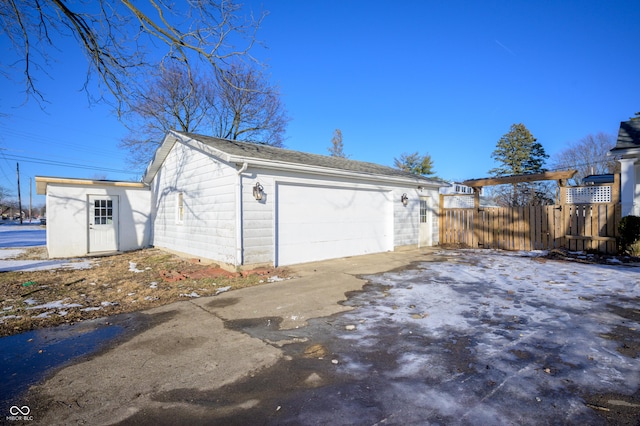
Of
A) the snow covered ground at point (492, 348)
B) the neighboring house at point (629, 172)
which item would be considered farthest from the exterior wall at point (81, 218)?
the neighboring house at point (629, 172)

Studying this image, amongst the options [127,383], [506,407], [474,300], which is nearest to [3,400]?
[127,383]

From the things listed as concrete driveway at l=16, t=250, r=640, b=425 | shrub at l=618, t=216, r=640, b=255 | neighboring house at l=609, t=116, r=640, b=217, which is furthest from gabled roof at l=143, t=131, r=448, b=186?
shrub at l=618, t=216, r=640, b=255

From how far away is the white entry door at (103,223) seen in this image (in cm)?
1138

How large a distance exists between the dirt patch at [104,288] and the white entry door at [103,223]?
301cm

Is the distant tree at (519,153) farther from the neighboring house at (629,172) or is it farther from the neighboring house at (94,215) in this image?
the neighboring house at (94,215)

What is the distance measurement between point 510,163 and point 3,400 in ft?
111

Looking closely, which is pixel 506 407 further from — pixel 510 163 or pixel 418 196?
pixel 510 163

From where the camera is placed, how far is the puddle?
2.87 m

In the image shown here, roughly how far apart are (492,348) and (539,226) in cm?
938

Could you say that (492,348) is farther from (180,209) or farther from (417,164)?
(417,164)

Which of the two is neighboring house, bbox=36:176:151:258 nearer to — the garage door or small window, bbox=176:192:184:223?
small window, bbox=176:192:184:223

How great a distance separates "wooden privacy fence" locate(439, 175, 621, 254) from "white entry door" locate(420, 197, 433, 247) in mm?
734

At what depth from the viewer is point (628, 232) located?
873 cm

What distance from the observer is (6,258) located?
404 inches
